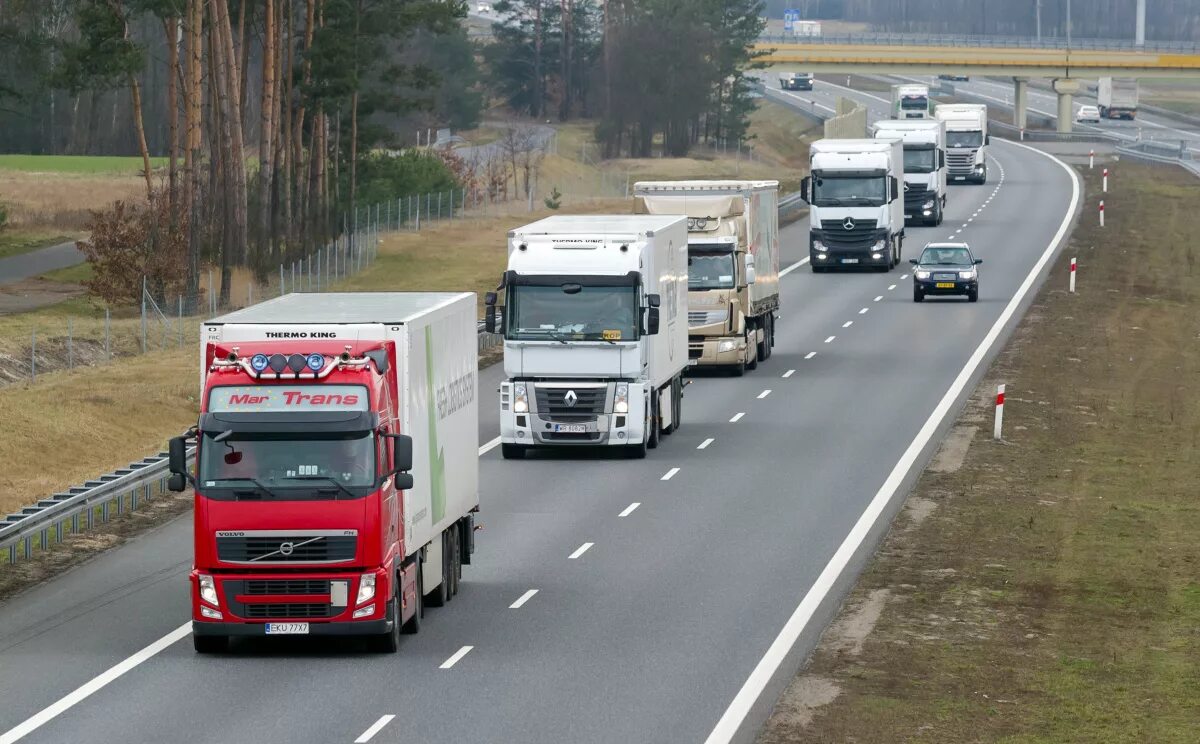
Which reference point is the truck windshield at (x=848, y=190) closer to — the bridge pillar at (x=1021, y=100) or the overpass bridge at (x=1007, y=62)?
the overpass bridge at (x=1007, y=62)

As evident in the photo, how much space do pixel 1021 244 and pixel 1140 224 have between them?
10.0 m

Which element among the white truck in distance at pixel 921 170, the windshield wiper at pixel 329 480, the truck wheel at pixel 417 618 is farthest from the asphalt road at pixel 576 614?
the white truck in distance at pixel 921 170

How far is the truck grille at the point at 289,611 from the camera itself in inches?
808

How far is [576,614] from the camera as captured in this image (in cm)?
2338

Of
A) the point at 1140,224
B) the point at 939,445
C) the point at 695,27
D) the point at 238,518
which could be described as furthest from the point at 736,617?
the point at 695,27

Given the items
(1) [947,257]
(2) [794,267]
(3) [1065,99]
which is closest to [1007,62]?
(3) [1065,99]

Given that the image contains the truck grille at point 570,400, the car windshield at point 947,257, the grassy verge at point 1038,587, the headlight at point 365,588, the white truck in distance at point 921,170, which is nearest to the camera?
the grassy verge at point 1038,587

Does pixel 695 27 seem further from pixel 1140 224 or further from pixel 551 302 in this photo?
pixel 551 302

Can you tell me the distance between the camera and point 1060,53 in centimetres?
15838

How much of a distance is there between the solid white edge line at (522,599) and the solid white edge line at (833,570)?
2.88 meters

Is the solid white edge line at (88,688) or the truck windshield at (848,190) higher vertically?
the truck windshield at (848,190)

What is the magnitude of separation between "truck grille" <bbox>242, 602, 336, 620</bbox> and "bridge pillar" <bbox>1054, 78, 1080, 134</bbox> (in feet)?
439

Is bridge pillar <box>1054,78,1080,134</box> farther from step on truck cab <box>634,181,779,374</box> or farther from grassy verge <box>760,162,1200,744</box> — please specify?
step on truck cab <box>634,181,779,374</box>

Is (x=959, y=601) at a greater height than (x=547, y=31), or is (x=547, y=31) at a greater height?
(x=547, y=31)
